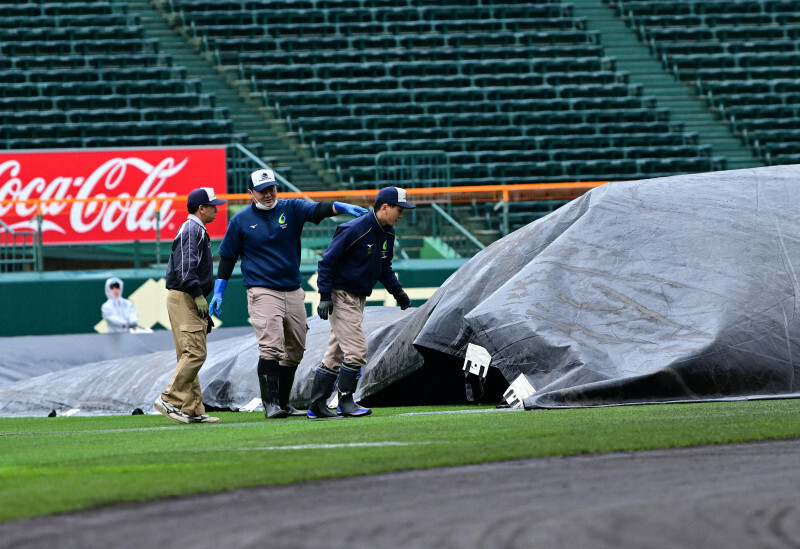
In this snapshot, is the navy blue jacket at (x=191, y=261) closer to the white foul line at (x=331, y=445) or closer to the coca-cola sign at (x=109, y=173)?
the white foul line at (x=331, y=445)

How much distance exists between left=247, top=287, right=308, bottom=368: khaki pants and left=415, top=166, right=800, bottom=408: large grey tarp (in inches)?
42.9

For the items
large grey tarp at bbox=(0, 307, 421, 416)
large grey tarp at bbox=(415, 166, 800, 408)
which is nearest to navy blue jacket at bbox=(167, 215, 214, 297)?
large grey tarp at bbox=(415, 166, 800, 408)

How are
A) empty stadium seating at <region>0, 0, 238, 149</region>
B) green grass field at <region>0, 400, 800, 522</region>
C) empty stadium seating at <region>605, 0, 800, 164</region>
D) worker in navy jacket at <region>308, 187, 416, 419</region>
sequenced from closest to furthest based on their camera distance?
green grass field at <region>0, 400, 800, 522</region>
worker in navy jacket at <region>308, 187, 416, 419</region>
empty stadium seating at <region>0, 0, 238, 149</region>
empty stadium seating at <region>605, 0, 800, 164</region>

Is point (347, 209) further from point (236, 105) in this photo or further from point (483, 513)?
point (236, 105)

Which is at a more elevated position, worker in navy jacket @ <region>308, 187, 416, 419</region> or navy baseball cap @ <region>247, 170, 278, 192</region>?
navy baseball cap @ <region>247, 170, 278, 192</region>

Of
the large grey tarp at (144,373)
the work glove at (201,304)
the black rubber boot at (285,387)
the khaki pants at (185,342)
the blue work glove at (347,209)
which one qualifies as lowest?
the large grey tarp at (144,373)

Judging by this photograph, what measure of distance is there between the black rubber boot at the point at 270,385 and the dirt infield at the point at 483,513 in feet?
12.8

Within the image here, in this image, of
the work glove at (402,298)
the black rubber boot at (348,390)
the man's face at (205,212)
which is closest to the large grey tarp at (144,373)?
the work glove at (402,298)

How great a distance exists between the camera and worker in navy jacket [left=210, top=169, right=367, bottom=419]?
8469 mm

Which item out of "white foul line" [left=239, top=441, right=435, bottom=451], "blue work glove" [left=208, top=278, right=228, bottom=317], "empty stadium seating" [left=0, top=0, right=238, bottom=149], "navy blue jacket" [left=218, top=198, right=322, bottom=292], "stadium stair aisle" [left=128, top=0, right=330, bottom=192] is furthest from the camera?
"stadium stair aisle" [left=128, top=0, right=330, bottom=192]

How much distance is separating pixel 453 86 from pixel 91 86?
6344 mm

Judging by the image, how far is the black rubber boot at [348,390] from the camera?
8461 mm

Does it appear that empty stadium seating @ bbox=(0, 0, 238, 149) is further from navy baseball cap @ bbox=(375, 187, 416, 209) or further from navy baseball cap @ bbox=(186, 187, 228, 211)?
navy baseball cap @ bbox=(375, 187, 416, 209)

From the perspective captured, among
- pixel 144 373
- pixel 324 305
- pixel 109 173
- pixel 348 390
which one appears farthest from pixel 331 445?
pixel 109 173
